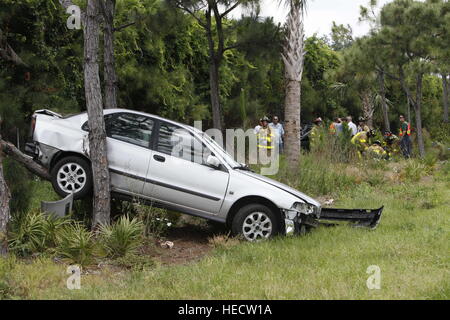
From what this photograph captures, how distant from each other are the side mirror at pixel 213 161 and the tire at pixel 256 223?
714mm

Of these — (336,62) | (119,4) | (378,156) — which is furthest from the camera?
(336,62)

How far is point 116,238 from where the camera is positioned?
6949 mm

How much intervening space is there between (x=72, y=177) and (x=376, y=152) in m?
10.2

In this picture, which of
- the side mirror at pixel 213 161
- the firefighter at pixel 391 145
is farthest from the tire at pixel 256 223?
the firefighter at pixel 391 145

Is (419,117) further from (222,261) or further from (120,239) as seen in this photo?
(120,239)

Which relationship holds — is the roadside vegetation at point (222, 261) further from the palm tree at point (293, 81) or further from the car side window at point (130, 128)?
the palm tree at point (293, 81)

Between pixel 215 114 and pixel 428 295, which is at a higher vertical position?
pixel 215 114

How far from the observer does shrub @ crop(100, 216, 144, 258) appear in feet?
22.6

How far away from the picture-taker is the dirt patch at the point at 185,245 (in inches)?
283

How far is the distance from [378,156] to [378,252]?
30.5ft

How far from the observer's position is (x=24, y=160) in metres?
7.64

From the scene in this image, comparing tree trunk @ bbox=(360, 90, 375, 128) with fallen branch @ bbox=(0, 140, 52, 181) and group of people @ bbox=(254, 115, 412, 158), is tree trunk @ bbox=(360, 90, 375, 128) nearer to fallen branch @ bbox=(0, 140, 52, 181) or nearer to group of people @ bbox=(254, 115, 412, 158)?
group of people @ bbox=(254, 115, 412, 158)
